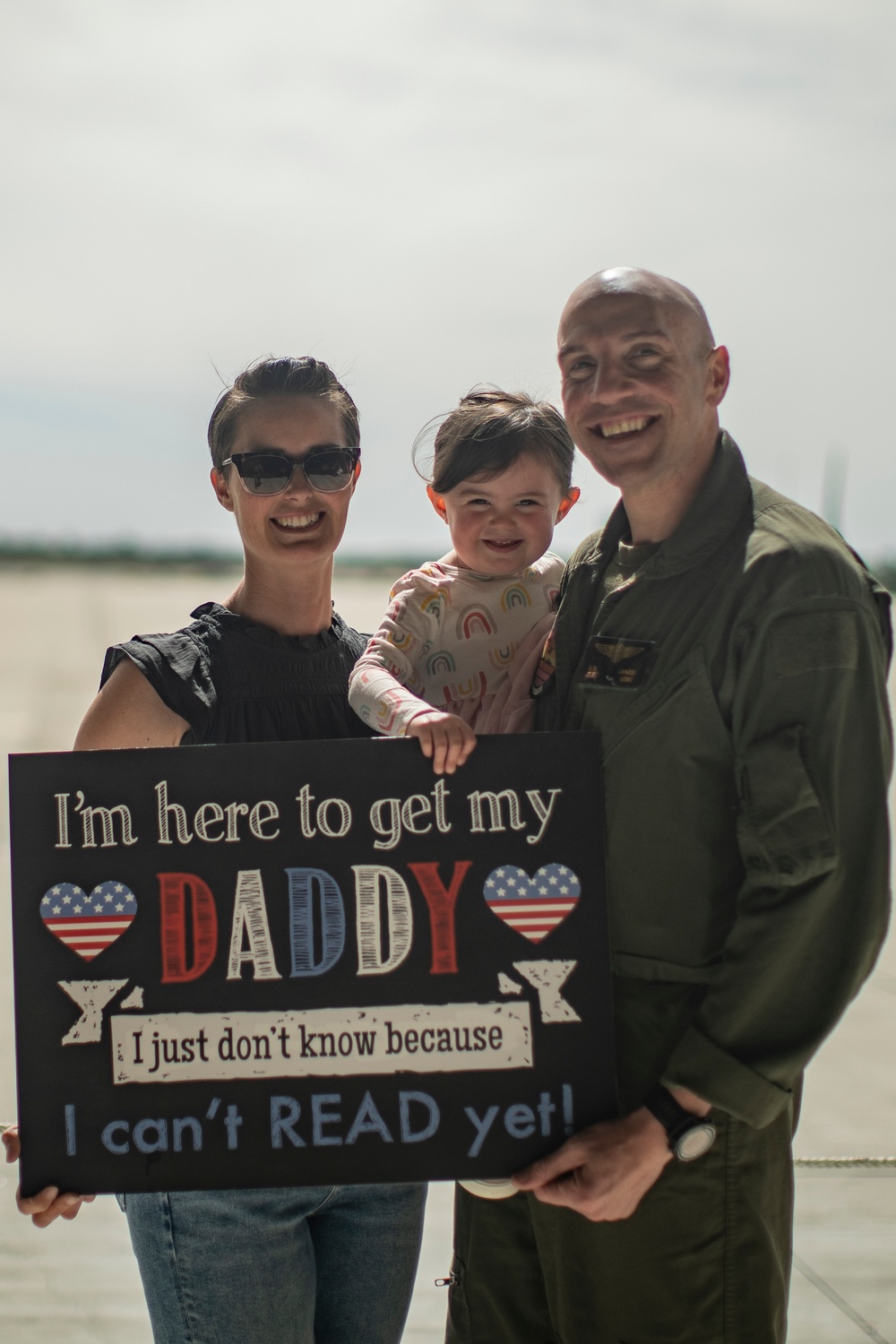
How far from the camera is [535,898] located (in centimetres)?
182

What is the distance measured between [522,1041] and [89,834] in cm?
79

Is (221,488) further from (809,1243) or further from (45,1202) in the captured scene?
(809,1243)

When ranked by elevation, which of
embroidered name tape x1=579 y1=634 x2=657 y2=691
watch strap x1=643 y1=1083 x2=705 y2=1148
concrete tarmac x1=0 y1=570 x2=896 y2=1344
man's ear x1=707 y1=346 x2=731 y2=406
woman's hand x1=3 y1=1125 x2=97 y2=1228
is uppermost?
man's ear x1=707 y1=346 x2=731 y2=406

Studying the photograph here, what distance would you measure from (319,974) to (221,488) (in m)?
1.06

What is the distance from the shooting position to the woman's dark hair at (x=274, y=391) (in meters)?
2.25

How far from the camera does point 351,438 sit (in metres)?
2.34

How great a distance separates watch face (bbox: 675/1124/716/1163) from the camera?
68.2 inches

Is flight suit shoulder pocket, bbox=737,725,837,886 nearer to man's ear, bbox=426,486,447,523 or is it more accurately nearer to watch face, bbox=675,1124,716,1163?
watch face, bbox=675,1124,716,1163

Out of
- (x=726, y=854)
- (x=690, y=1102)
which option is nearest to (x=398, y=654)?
(x=726, y=854)

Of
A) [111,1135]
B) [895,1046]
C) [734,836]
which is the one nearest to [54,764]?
[111,1135]

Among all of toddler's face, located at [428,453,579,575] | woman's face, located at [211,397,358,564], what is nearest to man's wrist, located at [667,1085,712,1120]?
toddler's face, located at [428,453,579,575]

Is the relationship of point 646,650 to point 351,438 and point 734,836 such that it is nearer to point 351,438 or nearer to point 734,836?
point 734,836

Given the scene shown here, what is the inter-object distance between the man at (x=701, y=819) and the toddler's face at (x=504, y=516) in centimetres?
24

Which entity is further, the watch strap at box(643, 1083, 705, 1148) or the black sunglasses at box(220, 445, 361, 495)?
the black sunglasses at box(220, 445, 361, 495)
